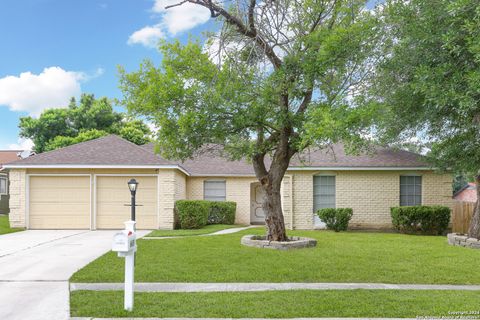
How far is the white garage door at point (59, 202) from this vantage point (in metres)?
18.0

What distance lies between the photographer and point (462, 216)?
17.4 metres

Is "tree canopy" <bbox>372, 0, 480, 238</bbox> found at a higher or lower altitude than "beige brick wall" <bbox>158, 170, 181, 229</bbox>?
higher

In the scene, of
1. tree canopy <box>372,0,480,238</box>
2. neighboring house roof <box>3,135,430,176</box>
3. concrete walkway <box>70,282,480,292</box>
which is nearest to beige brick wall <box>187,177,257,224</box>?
neighboring house roof <box>3,135,430,176</box>

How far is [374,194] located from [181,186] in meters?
8.72

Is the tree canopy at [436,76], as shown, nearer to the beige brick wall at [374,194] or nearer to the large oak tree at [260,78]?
the large oak tree at [260,78]

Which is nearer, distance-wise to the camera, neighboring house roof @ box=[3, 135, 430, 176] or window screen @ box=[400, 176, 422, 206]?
neighboring house roof @ box=[3, 135, 430, 176]

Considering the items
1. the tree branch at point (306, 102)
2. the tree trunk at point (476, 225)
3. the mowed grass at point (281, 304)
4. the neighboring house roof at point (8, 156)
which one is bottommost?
the mowed grass at point (281, 304)

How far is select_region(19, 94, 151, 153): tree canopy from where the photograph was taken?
1575 inches

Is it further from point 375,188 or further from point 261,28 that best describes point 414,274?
point 375,188

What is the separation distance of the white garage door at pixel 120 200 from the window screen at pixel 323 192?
716 centimetres

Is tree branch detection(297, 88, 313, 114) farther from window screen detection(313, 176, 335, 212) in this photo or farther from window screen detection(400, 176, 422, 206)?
window screen detection(400, 176, 422, 206)

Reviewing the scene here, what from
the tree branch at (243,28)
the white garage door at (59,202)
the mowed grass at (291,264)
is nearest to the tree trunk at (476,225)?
the mowed grass at (291,264)

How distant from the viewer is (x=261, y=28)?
11.3m

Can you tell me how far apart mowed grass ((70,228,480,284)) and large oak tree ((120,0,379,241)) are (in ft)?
8.86
